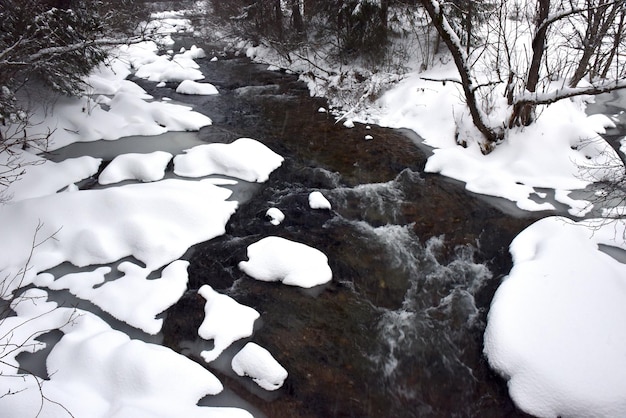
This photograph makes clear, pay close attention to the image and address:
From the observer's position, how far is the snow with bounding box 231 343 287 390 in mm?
3691

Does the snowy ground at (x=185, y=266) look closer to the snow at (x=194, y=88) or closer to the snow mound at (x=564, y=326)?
the snow mound at (x=564, y=326)

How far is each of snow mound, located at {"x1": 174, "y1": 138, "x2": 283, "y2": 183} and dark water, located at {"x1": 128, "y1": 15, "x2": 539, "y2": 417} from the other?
1.00 ft

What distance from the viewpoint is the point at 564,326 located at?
12.7 ft

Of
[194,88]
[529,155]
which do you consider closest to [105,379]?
[529,155]

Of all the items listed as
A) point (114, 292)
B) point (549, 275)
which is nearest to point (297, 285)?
point (114, 292)

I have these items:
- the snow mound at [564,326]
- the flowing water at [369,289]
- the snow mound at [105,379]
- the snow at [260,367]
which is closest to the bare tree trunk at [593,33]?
the flowing water at [369,289]

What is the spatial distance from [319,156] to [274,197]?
1811 mm

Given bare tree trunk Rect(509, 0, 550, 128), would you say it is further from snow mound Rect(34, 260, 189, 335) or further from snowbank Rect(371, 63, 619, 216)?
snow mound Rect(34, 260, 189, 335)

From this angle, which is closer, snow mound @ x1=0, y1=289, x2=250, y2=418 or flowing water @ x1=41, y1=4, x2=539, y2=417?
snow mound @ x1=0, y1=289, x2=250, y2=418

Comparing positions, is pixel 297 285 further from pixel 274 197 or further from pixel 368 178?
pixel 368 178

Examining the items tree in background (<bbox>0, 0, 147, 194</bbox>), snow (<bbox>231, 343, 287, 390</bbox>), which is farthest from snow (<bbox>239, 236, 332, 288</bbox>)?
tree in background (<bbox>0, 0, 147, 194</bbox>)

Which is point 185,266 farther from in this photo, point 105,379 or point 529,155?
point 529,155

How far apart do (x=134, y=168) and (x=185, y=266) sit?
9.10ft

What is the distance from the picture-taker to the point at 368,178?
7.23 meters
